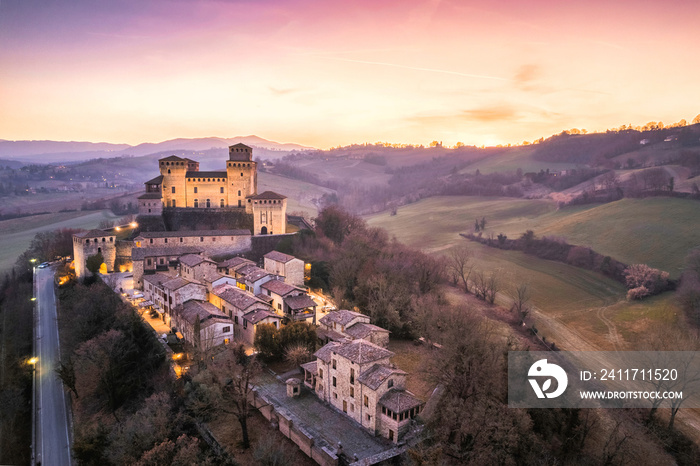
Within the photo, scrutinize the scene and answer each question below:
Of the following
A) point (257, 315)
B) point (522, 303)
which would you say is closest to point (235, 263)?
point (257, 315)

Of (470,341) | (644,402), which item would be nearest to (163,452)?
(470,341)

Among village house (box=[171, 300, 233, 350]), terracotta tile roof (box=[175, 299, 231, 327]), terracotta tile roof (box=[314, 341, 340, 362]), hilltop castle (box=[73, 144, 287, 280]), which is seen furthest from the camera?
hilltop castle (box=[73, 144, 287, 280])

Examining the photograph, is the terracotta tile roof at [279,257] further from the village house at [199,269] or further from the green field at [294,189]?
the green field at [294,189]

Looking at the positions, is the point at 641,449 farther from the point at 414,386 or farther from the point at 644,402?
the point at 414,386

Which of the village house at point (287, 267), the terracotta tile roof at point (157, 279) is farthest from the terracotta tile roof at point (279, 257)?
the terracotta tile roof at point (157, 279)

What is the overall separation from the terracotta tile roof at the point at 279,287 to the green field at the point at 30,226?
4551 cm

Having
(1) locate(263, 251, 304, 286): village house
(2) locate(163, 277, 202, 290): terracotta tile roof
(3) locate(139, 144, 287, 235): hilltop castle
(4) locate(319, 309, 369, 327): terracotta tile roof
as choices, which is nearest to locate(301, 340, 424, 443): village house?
(4) locate(319, 309, 369, 327): terracotta tile roof

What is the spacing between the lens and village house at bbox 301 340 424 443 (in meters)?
17.9

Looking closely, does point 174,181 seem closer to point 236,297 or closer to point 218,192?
point 218,192

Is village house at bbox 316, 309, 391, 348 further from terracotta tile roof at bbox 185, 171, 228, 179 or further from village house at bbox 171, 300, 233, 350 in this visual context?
terracotta tile roof at bbox 185, 171, 228, 179

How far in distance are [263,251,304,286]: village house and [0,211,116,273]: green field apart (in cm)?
4309

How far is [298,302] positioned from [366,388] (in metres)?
11.5

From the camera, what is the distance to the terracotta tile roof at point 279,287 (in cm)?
2973

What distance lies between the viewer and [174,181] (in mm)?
45094
